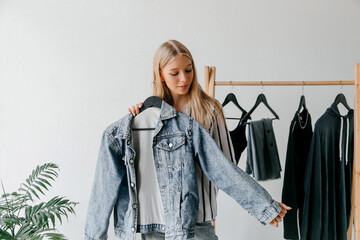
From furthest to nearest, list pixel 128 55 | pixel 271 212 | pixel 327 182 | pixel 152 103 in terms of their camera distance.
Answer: pixel 128 55
pixel 327 182
pixel 152 103
pixel 271 212

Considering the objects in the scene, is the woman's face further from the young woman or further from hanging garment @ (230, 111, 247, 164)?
hanging garment @ (230, 111, 247, 164)

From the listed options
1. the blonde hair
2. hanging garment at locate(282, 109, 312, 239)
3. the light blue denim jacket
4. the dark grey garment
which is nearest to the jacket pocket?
the light blue denim jacket

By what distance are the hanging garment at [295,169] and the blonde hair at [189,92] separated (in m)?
0.74

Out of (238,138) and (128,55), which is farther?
(128,55)

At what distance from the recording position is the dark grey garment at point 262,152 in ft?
6.79

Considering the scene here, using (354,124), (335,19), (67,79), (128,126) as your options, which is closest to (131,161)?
(128,126)

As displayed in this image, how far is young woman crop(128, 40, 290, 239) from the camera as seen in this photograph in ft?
4.90

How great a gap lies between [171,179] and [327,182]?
1.08m

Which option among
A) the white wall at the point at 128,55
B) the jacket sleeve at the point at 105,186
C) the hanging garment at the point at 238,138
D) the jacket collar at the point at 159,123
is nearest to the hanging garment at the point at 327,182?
the hanging garment at the point at 238,138

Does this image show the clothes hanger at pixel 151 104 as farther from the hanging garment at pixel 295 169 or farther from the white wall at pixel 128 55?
the white wall at pixel 128 55

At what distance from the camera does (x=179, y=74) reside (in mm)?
1495

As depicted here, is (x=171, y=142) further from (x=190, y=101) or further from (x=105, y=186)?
(x=105, y=186)

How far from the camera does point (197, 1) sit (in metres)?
2.72

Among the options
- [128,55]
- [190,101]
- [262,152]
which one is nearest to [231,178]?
[190,101]
